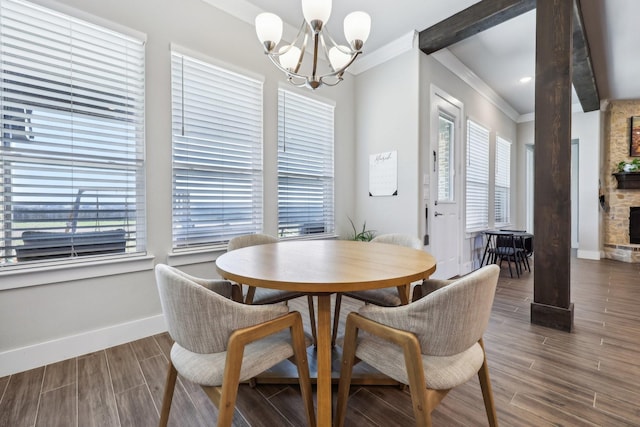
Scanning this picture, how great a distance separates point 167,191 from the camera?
7.66ft

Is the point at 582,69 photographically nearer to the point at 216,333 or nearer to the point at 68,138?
the point at 216,333

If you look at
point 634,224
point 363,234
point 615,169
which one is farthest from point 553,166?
point 634,224

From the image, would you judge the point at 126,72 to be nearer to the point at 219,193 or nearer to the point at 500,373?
the point at 219,193

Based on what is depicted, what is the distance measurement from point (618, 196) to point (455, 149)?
13.7 feet

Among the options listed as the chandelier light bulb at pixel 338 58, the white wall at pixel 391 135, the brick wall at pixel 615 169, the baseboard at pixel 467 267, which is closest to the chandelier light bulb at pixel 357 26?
the chandelier light bulb at pixel 338 58

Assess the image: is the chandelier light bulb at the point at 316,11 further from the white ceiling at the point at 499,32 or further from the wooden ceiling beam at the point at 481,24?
the wooden ceiling beam at the point at 481,24

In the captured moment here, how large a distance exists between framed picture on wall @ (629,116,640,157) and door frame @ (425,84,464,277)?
4035 mm

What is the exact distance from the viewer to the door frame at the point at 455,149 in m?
3.42

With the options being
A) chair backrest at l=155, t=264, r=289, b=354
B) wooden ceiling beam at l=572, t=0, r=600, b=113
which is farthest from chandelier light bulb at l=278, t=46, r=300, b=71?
wooden ceiling beam at l=572, t=0, r=600, b=113

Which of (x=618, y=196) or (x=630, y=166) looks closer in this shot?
(x=630, y=166)

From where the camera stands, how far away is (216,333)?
990 millimetres

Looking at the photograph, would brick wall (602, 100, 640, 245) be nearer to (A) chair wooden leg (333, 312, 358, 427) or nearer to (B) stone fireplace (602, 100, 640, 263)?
(B) stone fireplace (602, 100, 640, 263)

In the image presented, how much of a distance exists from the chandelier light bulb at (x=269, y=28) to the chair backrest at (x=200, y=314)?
143cm

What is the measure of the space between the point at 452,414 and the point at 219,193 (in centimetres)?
236
